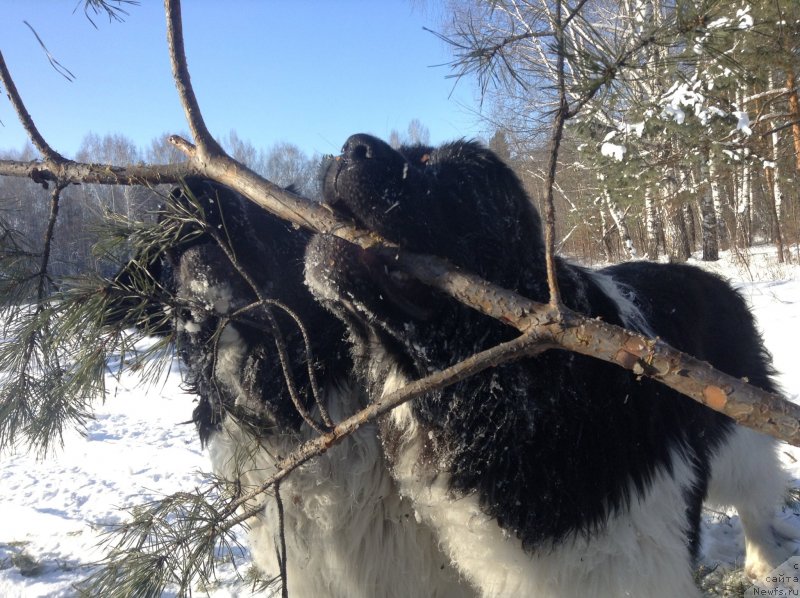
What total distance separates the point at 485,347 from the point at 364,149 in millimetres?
679

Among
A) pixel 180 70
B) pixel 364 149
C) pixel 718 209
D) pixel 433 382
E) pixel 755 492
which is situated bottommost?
pixel 755 492

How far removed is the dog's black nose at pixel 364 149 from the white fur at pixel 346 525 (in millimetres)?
1122

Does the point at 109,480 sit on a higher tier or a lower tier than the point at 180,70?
lower

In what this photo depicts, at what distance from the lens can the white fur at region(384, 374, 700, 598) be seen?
192 centimetres

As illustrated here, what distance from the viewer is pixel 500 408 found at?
5.83 feet

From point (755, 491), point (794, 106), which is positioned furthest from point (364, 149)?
point (794, 106)

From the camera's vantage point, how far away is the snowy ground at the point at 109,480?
12.1 feet

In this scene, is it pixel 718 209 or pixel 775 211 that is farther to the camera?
pixel 718 209

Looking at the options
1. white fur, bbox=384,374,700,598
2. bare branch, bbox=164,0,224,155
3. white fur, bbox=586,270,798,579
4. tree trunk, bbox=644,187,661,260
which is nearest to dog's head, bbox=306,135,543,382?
white fur, bbox=384,374,700,598

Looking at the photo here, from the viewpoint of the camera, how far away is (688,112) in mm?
9406

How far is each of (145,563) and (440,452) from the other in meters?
0.94

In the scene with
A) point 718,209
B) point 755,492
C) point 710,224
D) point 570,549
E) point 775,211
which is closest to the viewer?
point 570,549

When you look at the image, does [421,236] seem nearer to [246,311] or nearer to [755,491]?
[246,311]

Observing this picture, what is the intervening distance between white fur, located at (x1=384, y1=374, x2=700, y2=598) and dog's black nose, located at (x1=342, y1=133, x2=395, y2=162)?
0.76 m
